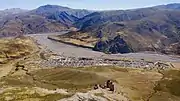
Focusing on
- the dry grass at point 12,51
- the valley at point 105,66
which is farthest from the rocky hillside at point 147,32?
the dry grass at point 12,51

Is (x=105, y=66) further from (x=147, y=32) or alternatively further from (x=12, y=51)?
(x=147, y=32)

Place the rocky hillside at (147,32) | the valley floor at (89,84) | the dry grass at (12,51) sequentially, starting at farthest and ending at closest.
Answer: the rocky hillside at (147,32) < the dry grass at (12,51) < the valley floor at (89,84)

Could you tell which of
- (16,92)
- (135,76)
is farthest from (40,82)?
(135,76)

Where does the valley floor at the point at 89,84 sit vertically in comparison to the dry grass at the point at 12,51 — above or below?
above

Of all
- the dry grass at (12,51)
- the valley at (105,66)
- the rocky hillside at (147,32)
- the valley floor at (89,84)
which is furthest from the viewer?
the rocky hillside at (147,32)

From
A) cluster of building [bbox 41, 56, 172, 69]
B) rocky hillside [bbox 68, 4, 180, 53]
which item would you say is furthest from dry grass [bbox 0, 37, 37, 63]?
rocky hillside [bbox 68, 4, 180, 53]

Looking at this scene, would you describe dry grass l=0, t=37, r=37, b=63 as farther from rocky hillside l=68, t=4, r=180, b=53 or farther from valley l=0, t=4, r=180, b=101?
rocky hillside l=68, t=4, r=180, b=53

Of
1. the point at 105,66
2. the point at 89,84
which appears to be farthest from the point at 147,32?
the point at 89,84

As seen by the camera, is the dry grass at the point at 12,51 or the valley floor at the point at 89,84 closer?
the valley floor at the point at 89,84

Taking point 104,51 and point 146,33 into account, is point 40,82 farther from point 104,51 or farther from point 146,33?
point 146,33

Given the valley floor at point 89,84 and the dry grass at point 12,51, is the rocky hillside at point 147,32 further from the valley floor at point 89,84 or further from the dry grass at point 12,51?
the valley floor at point 89,84

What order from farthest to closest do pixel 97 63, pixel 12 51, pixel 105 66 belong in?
pixel 12 51 < pixel 97 63 < pixel 105 66

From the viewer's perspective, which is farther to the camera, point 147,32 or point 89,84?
point 147,32
